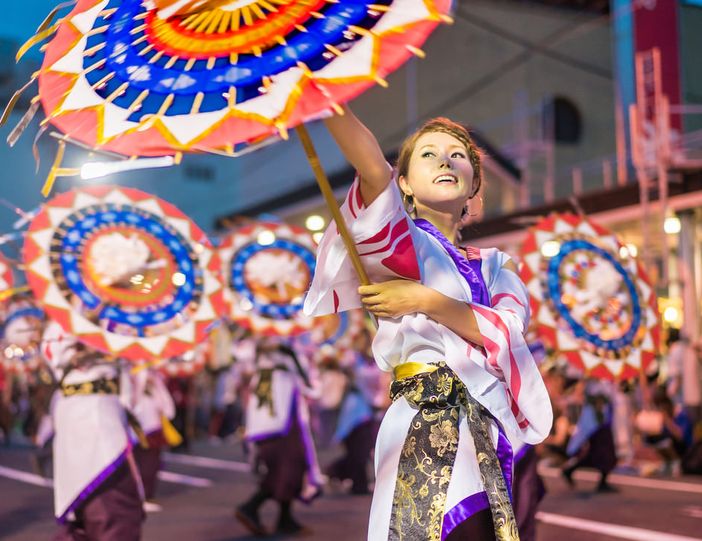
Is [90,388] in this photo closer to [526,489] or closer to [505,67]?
[526,489]

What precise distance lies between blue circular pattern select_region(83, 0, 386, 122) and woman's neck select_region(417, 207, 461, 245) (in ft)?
2.51

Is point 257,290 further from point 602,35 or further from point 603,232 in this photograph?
point 602,35

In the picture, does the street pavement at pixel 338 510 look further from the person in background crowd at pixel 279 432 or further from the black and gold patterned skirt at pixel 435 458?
the black and gold patterned skirt at pixel 435 458

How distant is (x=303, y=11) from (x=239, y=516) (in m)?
5.50

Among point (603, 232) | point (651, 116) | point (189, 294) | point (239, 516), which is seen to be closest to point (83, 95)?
point (189, 294)

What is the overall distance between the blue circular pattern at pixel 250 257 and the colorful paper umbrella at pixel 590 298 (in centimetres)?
245

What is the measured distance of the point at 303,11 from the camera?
2070mm

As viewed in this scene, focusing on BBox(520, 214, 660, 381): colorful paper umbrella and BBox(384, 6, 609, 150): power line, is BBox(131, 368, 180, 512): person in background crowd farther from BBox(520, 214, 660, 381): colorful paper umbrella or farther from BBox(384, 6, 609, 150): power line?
BBox(384, 6, 609, 150): power line

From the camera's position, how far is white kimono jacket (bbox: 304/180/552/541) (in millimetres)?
2400

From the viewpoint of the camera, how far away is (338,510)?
8305 mm

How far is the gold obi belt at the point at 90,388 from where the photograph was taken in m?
4.99

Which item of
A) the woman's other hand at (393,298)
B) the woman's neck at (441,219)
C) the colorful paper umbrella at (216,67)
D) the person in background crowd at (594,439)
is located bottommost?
the person in background crowd at (594,439)

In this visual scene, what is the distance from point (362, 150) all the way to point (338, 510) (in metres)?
6.55

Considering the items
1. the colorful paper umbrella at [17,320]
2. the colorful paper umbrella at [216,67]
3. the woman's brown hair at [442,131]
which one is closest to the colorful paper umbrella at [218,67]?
the colorful paper umbrella at [216,67]
